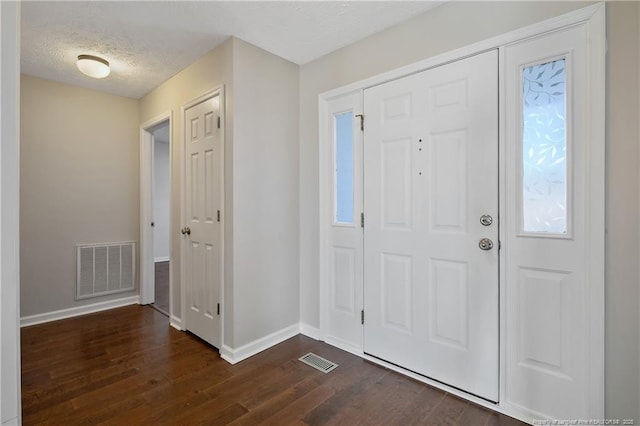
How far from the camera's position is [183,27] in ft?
7.16

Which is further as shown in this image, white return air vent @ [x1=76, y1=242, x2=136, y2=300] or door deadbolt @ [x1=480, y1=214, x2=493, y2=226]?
white return air vent @ [x1=76, y1=242, x2=136, y2=300]

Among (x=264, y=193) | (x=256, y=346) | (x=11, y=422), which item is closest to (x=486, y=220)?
(x=264, y=193)

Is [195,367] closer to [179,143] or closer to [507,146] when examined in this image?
[179,143]

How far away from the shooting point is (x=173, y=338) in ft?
8.91

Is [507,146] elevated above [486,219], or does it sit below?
above

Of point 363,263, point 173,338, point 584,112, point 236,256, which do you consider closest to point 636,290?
point 584,112

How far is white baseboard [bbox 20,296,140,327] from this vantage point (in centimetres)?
301

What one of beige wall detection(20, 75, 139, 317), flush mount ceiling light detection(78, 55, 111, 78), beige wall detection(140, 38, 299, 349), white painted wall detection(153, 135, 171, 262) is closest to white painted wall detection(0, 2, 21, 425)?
beige wall detection(140, 38, 299, 349)

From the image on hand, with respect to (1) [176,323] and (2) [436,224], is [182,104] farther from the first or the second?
(2) [436,224]

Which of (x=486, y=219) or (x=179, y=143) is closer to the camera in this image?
(x=486, y=219)

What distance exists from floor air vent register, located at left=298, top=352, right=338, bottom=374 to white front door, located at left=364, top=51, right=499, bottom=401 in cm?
32

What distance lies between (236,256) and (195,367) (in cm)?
86

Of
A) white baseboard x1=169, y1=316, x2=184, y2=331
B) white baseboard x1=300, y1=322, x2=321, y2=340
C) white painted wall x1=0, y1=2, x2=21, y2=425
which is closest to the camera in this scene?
white painted wall x1=0, y1=2, x2=21, y2=425

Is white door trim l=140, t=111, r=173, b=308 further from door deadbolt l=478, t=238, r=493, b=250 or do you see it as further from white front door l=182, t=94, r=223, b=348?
door deadbolt l=478, t=238, r=493, b=250
